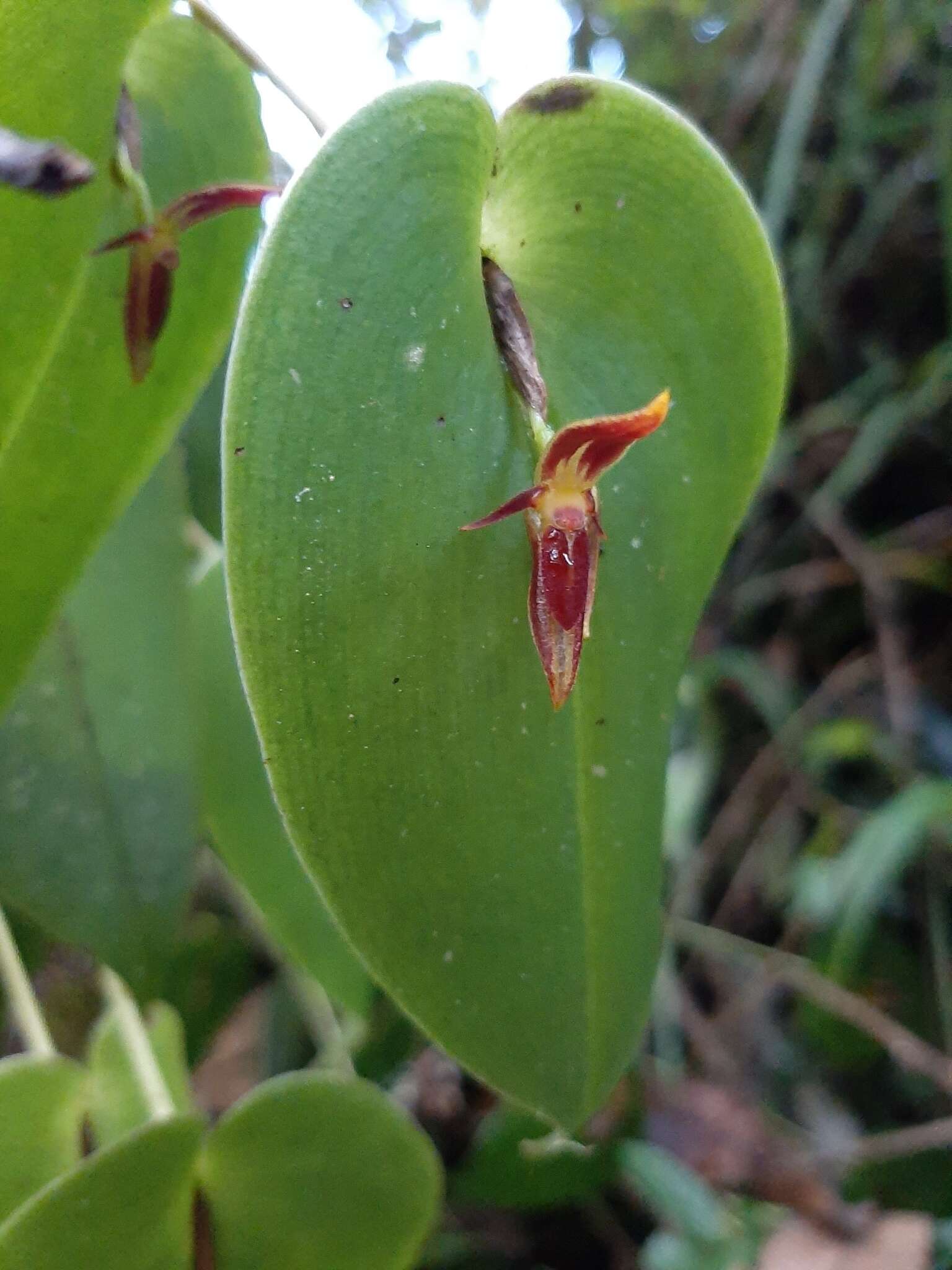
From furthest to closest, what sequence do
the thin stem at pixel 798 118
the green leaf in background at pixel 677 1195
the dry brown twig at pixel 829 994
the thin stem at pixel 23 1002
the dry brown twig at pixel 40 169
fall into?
the thin stem at pixel 798 118, the dry brown twig at pixel 829 994, the green leaf in background at pixel 677 1195, the thin stem at pixel 23 1002, the dry brown twig at pixel 40 169

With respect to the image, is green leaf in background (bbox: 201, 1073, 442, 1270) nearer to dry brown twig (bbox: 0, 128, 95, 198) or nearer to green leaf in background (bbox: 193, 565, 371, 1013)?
green leaf in background (bbox: 193, 565, 371, 1013)

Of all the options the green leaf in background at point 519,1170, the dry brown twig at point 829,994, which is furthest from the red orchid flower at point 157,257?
the dry brown twig at point 829,994

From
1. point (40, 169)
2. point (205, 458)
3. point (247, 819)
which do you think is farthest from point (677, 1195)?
point (40, 169)

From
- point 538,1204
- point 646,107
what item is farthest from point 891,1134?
point 646,107

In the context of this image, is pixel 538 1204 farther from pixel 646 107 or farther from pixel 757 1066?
pixel 646 107

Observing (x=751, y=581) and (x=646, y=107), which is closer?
(x=646, y=107)

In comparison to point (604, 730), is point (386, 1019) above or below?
below

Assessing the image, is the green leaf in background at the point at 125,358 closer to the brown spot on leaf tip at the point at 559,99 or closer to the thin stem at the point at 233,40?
the thin stem at the point at 233,40
